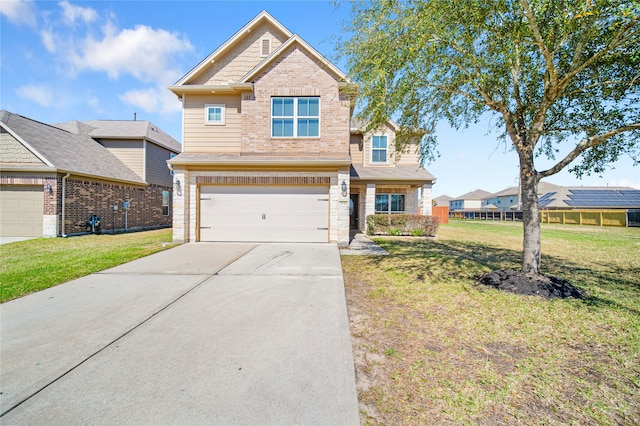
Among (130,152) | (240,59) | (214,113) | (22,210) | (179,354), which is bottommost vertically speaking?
(179,354)

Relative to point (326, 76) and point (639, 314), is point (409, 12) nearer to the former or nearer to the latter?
point (326, 76)

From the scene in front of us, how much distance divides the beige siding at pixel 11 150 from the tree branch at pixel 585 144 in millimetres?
19045

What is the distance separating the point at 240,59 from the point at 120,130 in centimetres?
1253

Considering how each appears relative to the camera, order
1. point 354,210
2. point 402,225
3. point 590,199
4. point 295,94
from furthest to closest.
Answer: point 590,199 → point 354,210 → point 402,225 → point 295,94

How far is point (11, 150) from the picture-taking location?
12.6 meters

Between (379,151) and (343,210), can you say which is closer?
(343,210)

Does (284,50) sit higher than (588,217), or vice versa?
(284,50)

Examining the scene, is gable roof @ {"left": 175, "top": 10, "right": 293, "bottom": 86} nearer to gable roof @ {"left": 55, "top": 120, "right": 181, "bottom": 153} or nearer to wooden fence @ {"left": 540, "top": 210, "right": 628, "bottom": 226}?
gable roof @ {"left": 55, "top": 120, "right": 181, "bottom": 153}

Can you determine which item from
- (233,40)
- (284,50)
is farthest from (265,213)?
(233,40)

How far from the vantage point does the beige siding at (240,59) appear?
12.0 metres

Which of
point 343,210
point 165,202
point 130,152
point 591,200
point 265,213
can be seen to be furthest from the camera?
point 591,200

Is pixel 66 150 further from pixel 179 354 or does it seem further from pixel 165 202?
pixel 179 354

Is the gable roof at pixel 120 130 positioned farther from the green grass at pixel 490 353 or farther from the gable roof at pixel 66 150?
the green grass at pixel 490 353

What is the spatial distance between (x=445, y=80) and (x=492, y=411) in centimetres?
662
